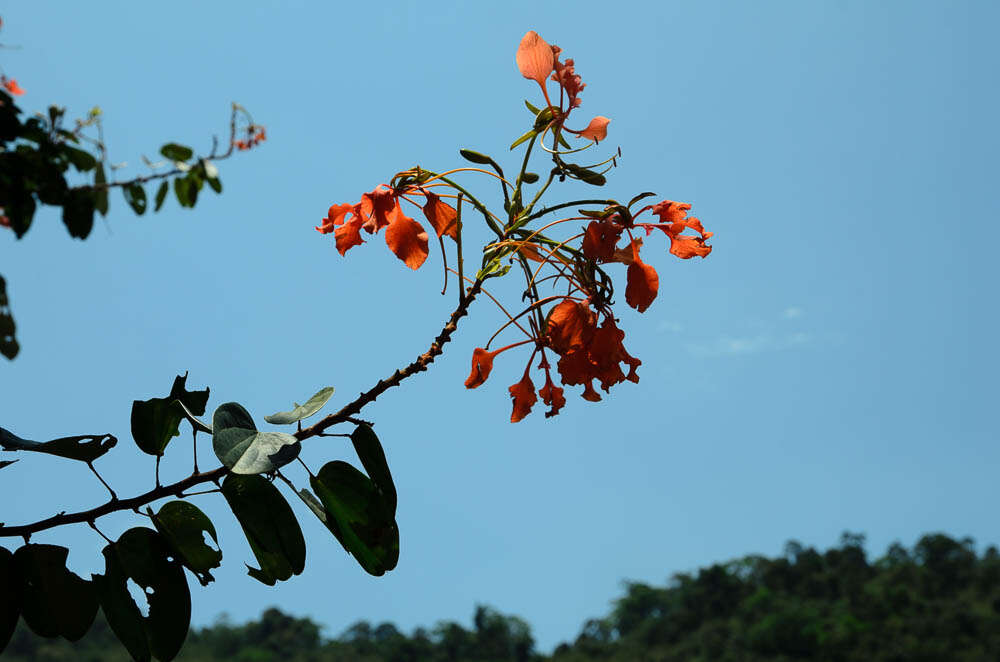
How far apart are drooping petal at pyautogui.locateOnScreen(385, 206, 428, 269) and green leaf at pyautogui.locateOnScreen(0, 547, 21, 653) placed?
22.7 inches

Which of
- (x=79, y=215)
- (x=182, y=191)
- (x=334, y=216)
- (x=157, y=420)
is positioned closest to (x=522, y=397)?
(x=334, y=216)

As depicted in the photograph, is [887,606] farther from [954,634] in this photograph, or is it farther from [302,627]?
[302,627]

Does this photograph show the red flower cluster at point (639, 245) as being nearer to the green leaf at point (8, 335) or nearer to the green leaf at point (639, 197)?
the green leaf at point (639, 197)

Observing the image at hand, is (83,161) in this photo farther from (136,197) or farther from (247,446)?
(247,446)

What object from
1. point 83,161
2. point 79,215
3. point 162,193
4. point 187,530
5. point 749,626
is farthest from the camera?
point 749,626

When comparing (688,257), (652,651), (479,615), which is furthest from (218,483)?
(479,615)

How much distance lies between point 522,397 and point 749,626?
99.7ft

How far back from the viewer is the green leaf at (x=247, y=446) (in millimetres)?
896

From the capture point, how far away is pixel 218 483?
38.9 inches

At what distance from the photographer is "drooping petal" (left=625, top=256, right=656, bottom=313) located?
1079 mm

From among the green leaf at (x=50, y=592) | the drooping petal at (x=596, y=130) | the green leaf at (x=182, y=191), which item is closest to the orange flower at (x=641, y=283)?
the drooping petal at (x=596, y=130)

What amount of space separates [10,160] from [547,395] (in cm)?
77

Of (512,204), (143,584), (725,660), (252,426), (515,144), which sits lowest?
(143,584)

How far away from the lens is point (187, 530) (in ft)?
3.41
